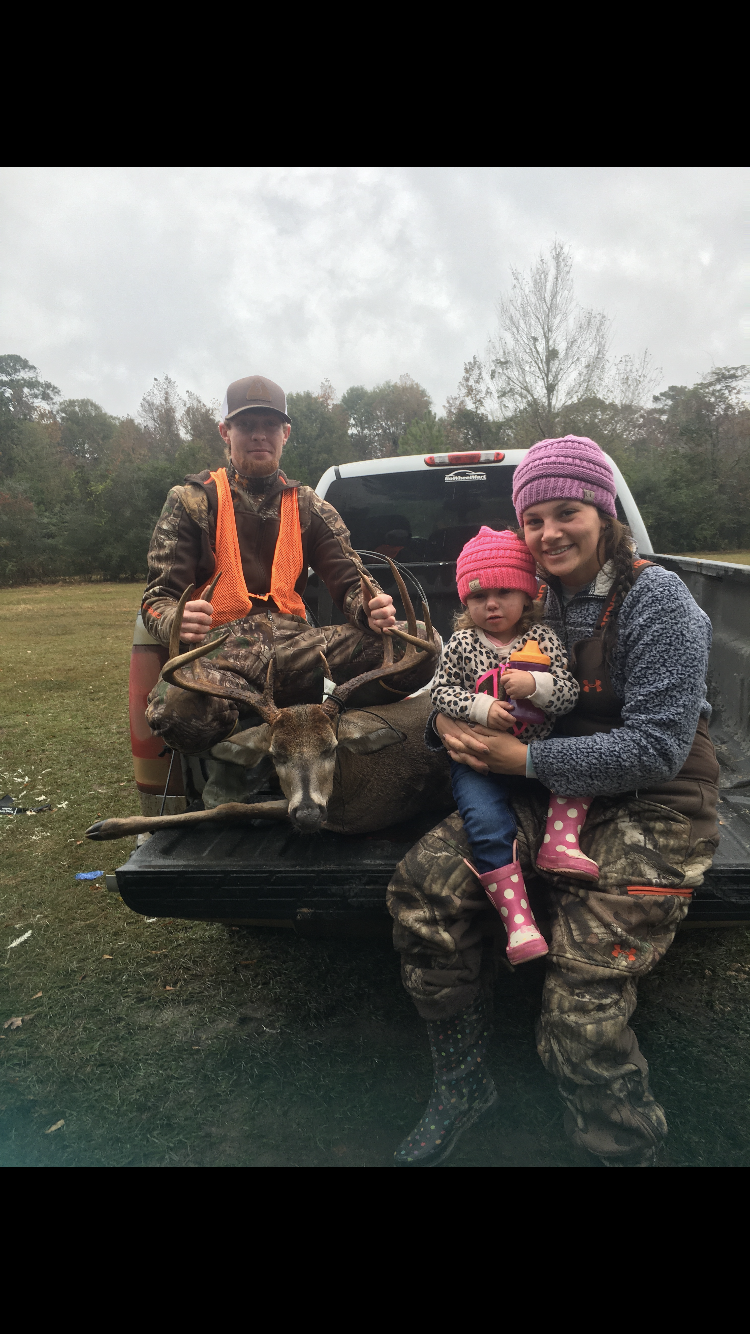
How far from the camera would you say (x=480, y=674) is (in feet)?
8.07

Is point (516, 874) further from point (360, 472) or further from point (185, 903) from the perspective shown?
point (360, 472)

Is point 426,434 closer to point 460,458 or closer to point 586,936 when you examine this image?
point 460,458

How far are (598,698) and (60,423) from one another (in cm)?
3773

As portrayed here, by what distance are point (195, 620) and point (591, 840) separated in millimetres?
1656

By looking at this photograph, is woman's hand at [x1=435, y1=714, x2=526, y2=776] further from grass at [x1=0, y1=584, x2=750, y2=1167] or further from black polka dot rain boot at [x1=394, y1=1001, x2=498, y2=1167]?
grass at [x1=0, y1=584, x2=750, y2=1167]

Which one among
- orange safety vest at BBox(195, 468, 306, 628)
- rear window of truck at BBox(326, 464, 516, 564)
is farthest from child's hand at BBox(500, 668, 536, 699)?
rear window of truck at BBox(326, 464, 516, 564)

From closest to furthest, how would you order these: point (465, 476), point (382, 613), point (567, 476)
→ point (567, 476)
point (382, 613)
point (465, 476)

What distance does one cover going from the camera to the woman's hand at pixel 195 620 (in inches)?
118

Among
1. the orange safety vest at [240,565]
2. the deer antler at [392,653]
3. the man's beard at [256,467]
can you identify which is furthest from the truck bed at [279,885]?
the man's beard at [256,467]

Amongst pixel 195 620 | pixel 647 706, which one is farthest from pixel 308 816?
pixel 647 706

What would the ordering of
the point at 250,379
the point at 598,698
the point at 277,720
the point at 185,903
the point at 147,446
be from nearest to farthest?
the point at 598,698
the point at 185,903
the point at 277,720
the point at 250,379
the point at 147,446

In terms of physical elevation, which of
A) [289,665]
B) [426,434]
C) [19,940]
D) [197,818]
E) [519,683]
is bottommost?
[19,940]

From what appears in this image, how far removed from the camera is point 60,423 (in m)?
35.2
